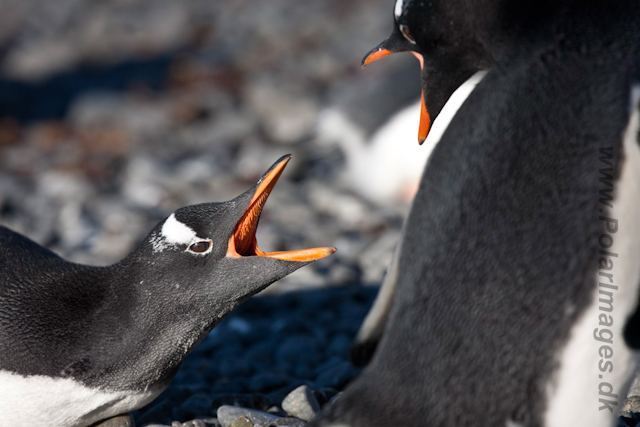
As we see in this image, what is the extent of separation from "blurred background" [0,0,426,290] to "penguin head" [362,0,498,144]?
2.00 m

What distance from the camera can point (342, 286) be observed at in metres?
3.87

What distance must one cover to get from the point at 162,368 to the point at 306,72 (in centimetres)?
622

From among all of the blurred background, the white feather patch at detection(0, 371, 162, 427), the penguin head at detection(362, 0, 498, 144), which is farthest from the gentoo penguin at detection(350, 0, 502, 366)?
the blurred background

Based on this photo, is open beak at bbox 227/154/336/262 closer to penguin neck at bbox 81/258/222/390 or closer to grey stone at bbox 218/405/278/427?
penguin neck at bbox 81/258/222/390

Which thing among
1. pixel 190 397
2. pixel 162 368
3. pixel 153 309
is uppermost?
pixel 153 309

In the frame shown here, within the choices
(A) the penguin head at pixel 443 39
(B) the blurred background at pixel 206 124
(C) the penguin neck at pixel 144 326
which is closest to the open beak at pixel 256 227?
(C) the penguin neck at pixel 144 326

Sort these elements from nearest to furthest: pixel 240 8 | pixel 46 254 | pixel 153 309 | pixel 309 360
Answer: pixel 153 309, pixel 46 254, pixel 309 360, pixel 240 8

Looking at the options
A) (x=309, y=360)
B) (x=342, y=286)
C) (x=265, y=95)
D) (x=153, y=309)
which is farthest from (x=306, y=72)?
(x=153, y=309)

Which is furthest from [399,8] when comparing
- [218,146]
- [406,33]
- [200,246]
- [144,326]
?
[218,146]

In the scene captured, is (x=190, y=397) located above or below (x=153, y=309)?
below

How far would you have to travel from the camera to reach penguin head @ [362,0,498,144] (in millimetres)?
1811

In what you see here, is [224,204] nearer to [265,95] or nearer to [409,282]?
[409,282]

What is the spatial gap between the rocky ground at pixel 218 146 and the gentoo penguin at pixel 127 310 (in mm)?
295

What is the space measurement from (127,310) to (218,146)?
13.8 ft
